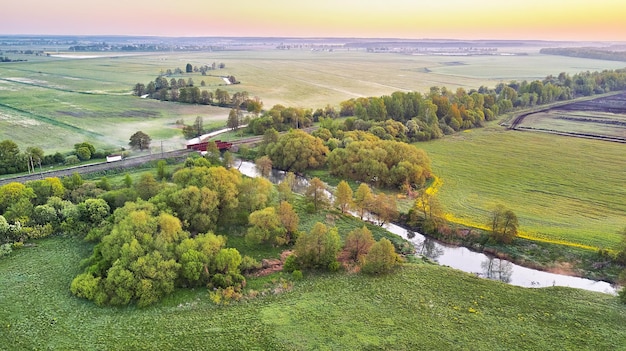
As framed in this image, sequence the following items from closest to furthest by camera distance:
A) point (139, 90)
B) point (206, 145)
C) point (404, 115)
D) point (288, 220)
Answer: point (288, 220)
point (206, 145)
point (404, 115)
point (139, 90)

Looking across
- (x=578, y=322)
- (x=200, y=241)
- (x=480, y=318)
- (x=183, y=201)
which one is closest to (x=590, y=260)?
(x=578, y=322)

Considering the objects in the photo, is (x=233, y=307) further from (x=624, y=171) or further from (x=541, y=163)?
(x=624, y=171)

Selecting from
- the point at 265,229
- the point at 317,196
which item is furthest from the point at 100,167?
the point at 317,196

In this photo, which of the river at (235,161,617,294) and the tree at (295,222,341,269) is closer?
the tree at (295,222,341,269)

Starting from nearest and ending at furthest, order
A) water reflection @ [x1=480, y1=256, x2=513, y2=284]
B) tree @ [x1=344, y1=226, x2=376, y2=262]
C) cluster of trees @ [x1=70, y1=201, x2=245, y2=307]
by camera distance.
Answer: cluster of trees @ [x1=70, y1=201, x2=245, y2=307] < water reflection @ [x1=480, y1=256, x2=513, y2=284] < tree @ [x1=344, y1=226, x2=376, y2=262]

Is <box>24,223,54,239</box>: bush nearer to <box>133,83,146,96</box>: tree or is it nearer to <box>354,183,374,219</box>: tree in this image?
<box>354,183,374,219</box>: tree

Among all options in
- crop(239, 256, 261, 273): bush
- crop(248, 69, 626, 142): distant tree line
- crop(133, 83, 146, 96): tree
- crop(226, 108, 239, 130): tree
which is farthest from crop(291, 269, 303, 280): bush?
crop(133, 83, 146, 96): tree

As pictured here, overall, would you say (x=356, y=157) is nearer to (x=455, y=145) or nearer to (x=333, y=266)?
(x=333, y=266)
